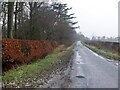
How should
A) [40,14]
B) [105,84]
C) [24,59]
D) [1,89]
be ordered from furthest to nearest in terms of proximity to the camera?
[40,14] < [24,59] < [105,84] < [1,89]

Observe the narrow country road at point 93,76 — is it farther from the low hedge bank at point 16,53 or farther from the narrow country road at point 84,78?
the low hedge bank at point 16,53

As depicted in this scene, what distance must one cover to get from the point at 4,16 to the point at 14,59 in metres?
27.9

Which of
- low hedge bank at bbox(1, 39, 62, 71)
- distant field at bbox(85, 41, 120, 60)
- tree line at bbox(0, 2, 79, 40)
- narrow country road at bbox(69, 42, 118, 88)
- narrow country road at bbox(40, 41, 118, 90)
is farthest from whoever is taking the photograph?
tree line at bbox(0, 2, 79, 40)

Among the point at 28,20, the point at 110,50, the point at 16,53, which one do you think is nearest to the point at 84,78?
the point at 16,53

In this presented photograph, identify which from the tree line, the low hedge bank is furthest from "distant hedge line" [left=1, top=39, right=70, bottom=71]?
the tree line

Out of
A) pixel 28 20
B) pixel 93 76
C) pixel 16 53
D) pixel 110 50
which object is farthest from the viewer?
pixel 110 50

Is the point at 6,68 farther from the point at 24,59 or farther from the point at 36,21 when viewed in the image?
the point at 36,21

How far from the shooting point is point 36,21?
4447cm

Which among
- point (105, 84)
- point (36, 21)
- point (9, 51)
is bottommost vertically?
point (105, 84)

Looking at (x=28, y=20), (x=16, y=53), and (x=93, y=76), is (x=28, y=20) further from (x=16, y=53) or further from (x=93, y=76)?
(x=93, y=76)

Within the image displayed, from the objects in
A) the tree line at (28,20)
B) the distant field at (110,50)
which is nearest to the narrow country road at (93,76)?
the distant field at (110,50)

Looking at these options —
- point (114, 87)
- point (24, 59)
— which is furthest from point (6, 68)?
point (114, 87)

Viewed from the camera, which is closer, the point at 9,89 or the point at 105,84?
the point at 9,89

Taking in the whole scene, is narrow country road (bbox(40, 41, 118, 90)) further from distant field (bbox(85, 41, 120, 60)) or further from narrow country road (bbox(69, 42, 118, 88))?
distant field (bbox(85, 41, 120, 60))
